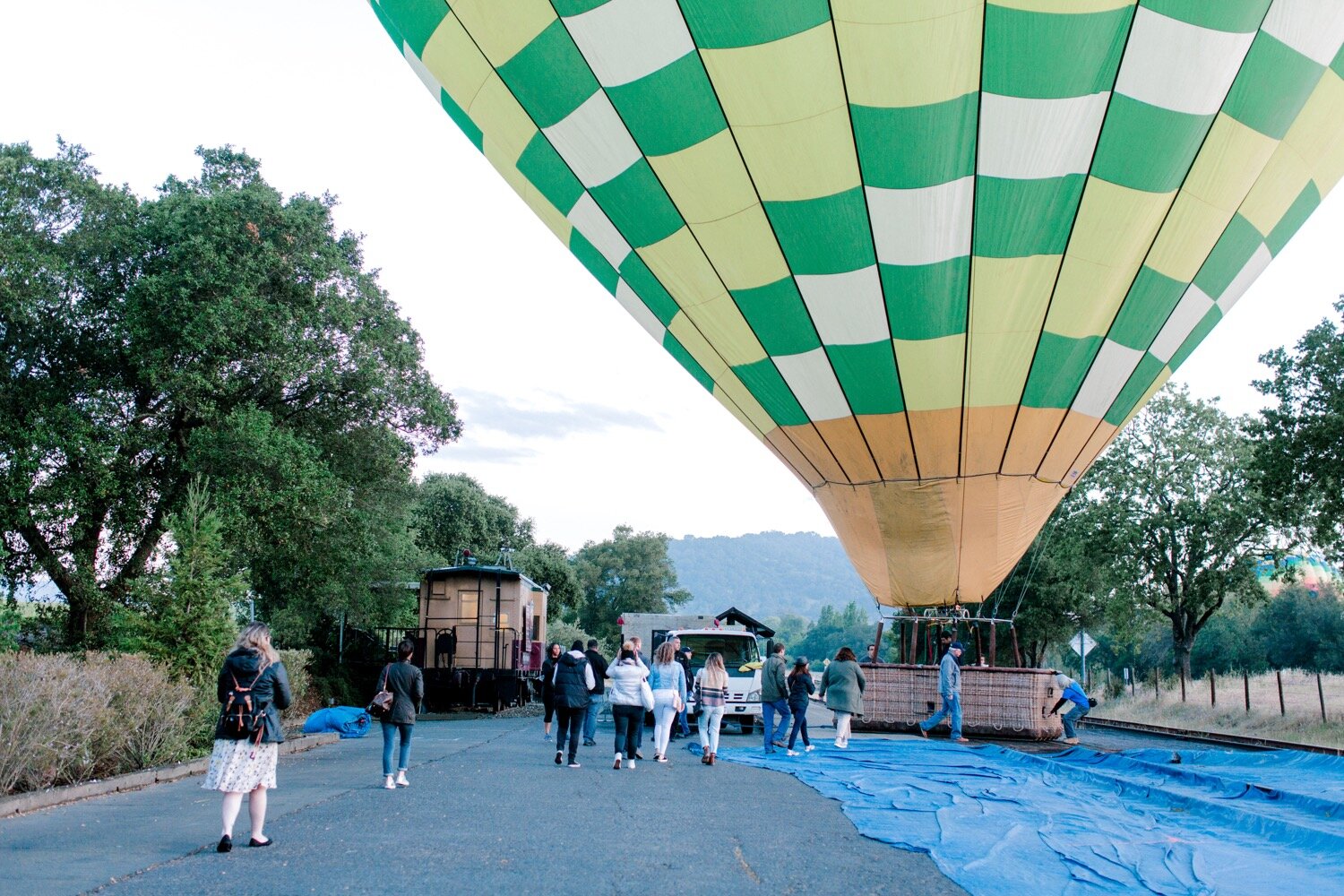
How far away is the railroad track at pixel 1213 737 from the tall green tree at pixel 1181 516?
7903mm

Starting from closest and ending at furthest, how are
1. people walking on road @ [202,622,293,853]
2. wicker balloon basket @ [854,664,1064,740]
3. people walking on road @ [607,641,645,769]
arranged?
people walking on road @ [202,622,293,853] < people walking on road @ [607,641,645,769] < wicker balloon basket @ [854,664,1064,740]

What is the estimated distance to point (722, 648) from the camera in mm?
19016

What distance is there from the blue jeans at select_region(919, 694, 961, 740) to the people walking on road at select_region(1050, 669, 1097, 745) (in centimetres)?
135

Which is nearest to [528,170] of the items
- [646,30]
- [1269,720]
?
[646,30]

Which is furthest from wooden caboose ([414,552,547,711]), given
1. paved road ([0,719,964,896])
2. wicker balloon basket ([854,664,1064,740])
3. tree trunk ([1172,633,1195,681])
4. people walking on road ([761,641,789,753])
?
tree trunk ([1172,633,1195,681])

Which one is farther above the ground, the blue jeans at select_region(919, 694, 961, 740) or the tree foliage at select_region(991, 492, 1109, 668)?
the tree foliage at select_region(991, 492, 1109, 668)

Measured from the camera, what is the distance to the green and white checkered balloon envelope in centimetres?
785

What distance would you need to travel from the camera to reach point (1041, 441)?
1023 cm

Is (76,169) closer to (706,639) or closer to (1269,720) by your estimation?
(706,639)

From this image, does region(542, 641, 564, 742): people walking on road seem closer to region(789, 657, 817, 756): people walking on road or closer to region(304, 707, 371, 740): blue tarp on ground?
region(789, 657, 817, 756): people walking on road

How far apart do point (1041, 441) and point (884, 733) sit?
6.58m

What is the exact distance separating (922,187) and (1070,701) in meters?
8.63

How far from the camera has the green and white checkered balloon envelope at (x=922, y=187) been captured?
785 centimetres

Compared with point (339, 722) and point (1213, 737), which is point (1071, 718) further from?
point (339, 722)
